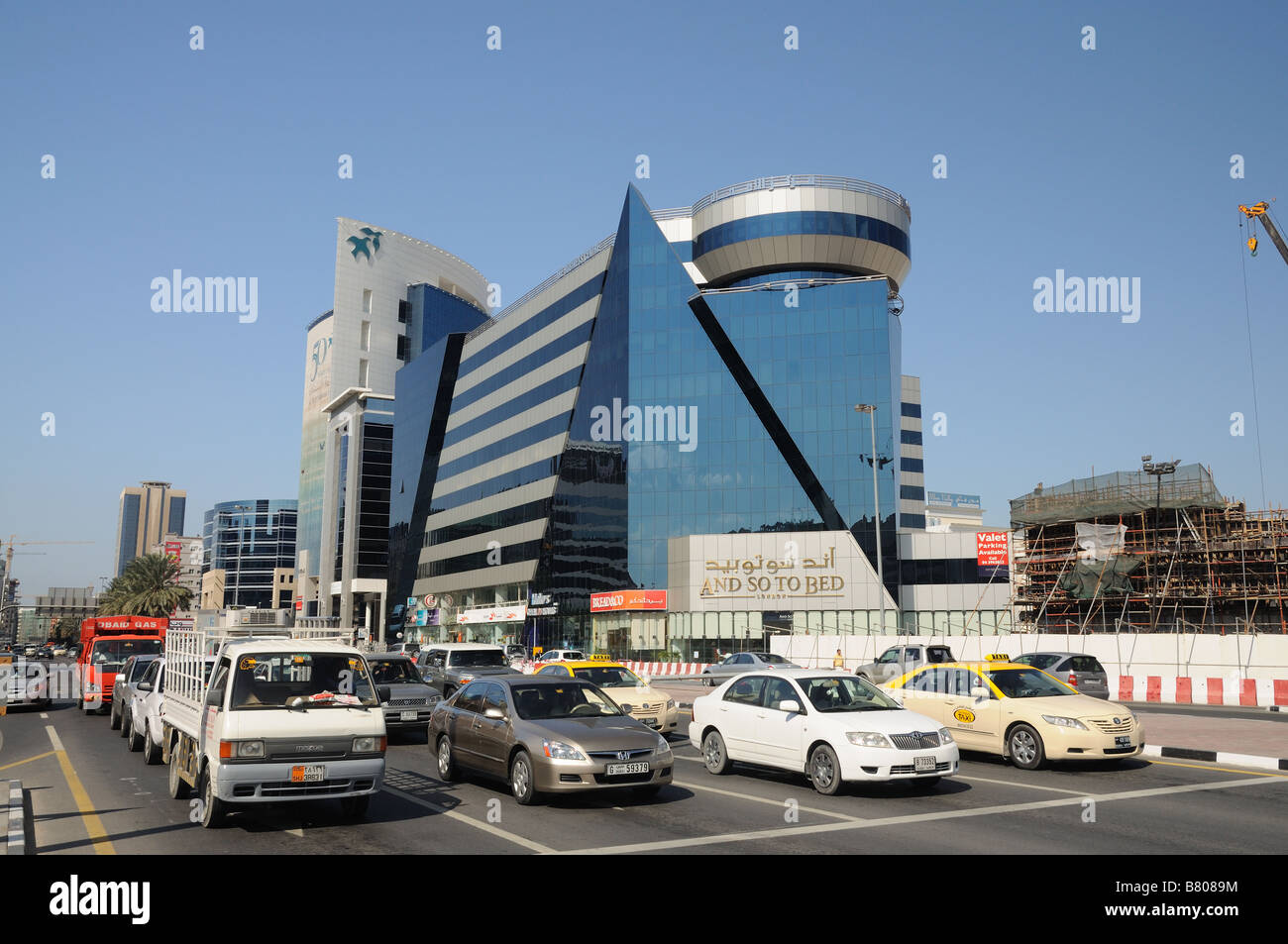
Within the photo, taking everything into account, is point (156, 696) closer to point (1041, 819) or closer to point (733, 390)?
point (1041, 819)

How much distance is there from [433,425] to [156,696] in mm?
90507

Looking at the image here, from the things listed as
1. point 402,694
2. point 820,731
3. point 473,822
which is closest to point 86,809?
point 473,822

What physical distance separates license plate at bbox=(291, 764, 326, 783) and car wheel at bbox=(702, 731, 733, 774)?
638cm

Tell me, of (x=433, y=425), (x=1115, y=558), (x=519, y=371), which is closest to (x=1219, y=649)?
(x=1115, y=558)

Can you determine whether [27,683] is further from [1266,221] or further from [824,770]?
[1266,221]

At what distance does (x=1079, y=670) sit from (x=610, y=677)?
1345 cm

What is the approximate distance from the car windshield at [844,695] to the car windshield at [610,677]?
7.43 meters

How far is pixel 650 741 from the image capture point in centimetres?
1163

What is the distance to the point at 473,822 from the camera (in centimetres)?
1020

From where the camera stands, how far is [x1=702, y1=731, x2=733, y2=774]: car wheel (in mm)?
14039

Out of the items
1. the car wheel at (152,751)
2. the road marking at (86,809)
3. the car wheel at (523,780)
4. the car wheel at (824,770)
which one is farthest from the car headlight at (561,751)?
the car wheel at (152,751)

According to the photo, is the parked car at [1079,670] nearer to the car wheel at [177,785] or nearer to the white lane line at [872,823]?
the white lane line at [872,823]

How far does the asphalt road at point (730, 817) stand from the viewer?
29.3 ft
